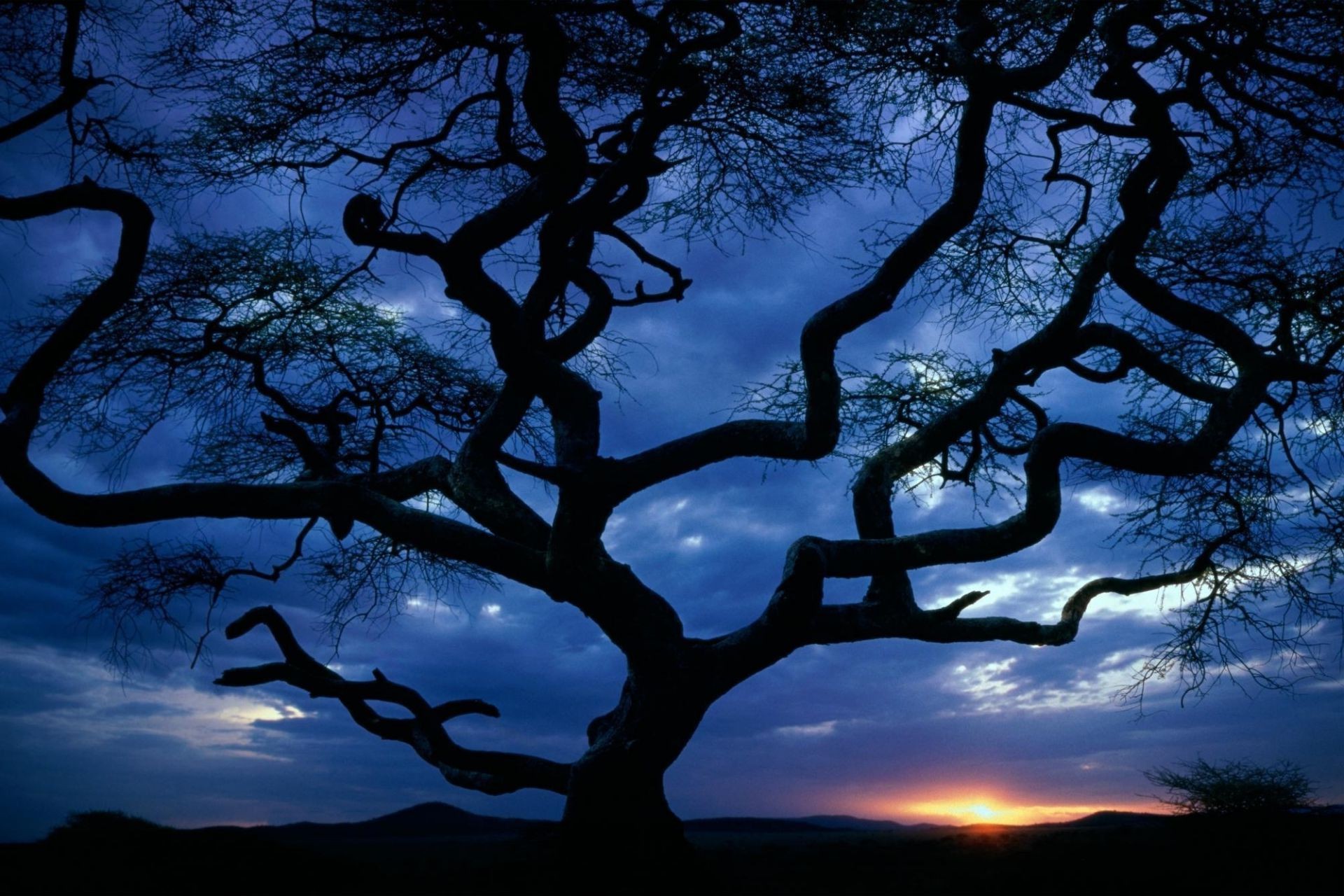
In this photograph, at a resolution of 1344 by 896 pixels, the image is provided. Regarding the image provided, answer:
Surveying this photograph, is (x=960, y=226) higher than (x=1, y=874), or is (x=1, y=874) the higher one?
(x=960, y=226)

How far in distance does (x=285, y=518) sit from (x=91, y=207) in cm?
275

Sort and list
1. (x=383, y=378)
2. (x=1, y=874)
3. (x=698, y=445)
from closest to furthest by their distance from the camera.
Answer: (x=1, y=874)
(x=698, y=445)
(x=383, y=378)

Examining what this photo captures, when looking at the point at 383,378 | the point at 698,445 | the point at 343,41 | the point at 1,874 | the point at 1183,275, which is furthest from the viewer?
the point at 383,378

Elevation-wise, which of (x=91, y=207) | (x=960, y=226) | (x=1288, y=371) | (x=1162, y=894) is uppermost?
(x=91, y=207)

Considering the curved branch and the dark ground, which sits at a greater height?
the curved branch

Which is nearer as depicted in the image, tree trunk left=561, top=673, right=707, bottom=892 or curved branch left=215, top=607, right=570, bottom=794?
tree trunk left=561, top=673, right=707, bottom=892

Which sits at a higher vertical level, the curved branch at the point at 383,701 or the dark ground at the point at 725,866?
the curved branch at the point at 383,701

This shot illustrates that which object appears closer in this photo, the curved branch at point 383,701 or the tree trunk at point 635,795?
the tree trunk at point 635,795

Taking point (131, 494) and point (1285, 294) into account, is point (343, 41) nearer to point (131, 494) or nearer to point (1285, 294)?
point (131, 494)

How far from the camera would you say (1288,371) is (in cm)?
734

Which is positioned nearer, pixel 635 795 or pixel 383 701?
pixel 635 795

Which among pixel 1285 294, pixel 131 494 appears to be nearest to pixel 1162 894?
pixel 1285 294

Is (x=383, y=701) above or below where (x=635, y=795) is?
above

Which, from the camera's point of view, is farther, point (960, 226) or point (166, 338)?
point (166, 338)
